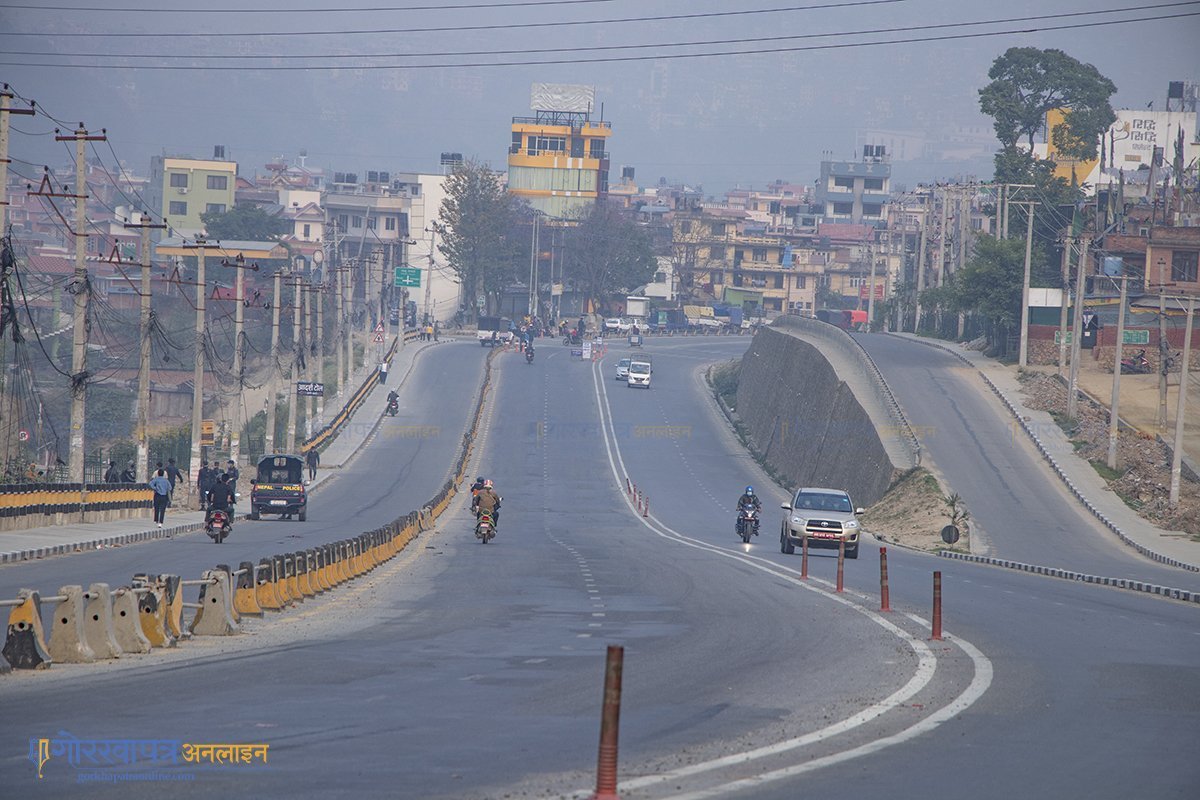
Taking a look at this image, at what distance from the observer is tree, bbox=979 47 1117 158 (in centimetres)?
11812

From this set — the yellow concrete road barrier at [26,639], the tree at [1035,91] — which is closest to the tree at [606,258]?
the tree at [1035,91]

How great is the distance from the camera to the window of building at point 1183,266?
82.7 metres

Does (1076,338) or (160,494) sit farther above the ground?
(1076,338)

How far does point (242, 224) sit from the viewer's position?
149 m

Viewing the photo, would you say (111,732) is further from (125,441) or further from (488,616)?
(125,441)

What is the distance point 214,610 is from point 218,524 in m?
18.5

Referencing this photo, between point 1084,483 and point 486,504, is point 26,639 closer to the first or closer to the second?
point 486,504

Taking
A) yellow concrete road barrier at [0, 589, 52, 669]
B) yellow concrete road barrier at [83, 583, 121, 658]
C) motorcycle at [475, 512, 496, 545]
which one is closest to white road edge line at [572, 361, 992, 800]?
yellow concrete road barrier at [0, 589, 52, 669]

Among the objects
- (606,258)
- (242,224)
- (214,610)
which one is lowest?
(214,610)

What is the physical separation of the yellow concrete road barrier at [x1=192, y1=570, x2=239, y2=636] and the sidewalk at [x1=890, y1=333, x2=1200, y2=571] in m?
28.7

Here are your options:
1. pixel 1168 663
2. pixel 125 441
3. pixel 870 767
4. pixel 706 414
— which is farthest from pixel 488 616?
pixel 706 414

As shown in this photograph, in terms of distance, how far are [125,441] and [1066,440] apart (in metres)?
48.9

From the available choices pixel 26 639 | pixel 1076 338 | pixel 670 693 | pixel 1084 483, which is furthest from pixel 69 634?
pixel 1076 338

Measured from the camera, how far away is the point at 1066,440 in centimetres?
6444
